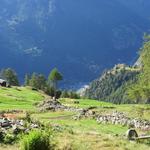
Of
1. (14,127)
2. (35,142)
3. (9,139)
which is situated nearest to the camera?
(35,142)

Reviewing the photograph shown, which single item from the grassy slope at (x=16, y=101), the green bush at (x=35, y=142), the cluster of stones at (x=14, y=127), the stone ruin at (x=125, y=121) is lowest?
the green bush at (x=35, y=142)

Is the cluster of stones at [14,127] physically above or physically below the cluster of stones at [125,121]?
below

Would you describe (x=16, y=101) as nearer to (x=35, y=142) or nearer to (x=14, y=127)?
(x=14, y=127)

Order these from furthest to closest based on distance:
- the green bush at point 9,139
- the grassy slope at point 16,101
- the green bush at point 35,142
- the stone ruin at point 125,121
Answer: the grassy slope at point 16,101 → the stone ruin at point 125,121 → the green bush at point 9,139 → the green bush at point 35,142

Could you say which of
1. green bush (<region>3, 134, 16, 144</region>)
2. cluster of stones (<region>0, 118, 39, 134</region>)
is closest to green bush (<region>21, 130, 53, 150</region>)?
green bush (<region>3, 134, 16, 144</region>)

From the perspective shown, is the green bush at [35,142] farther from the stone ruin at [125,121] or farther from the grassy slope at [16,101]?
the grassy slope at [16,101]

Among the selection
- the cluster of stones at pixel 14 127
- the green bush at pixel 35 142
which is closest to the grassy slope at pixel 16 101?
the cluster of stones at pixel 14 127

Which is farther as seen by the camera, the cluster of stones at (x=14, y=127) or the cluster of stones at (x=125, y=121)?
the cluster of stones at (x=125, y=121)

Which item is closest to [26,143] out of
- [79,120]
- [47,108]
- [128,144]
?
[128,144]

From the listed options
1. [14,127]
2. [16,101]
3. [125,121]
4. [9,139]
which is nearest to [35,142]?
[9,139]

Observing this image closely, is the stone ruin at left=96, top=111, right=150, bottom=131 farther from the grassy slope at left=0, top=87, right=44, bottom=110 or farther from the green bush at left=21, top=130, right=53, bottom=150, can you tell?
the green bush at left=21, top=130, right=53, bottom=150

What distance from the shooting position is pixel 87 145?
34.6 metres

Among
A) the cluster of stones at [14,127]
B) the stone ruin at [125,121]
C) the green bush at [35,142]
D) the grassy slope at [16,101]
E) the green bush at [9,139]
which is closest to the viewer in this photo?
the green bush at [35,142]

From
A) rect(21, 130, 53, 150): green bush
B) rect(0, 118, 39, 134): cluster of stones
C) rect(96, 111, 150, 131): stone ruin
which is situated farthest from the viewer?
rect(96, 111, 150, 131): stone ruin
